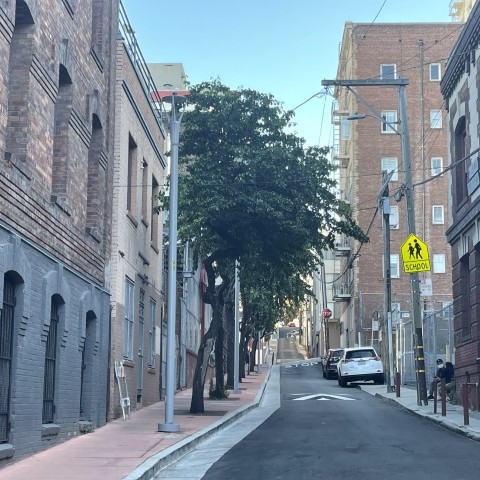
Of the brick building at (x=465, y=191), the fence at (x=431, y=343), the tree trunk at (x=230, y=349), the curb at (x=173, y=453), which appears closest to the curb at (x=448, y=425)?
the brick building at (x=465, y=191)

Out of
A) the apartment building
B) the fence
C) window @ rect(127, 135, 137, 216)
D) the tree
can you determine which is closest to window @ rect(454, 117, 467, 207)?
the tree

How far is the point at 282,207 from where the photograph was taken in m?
22.4

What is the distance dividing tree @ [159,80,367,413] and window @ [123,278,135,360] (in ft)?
6.60

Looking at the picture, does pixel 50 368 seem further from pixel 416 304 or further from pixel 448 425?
pixel 416 304

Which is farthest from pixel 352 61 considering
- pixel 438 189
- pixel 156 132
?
pixel 156 132

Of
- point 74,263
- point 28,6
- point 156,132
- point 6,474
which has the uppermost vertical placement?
point 156,132

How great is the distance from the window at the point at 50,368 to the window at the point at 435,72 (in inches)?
2002

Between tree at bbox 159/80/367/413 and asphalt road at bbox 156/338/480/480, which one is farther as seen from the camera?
tree at bbox 159/80/367/413

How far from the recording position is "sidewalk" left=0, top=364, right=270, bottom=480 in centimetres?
1094

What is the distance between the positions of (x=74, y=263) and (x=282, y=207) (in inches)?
304

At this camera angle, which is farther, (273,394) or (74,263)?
(273,394)

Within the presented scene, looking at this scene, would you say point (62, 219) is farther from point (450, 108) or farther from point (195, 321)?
point (195, 321)

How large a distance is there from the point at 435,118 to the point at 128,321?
44588 millimetres

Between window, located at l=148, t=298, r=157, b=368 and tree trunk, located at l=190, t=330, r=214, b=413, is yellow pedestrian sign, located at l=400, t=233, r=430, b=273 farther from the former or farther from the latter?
window, located at l=148, t=298, r=157, b=368
